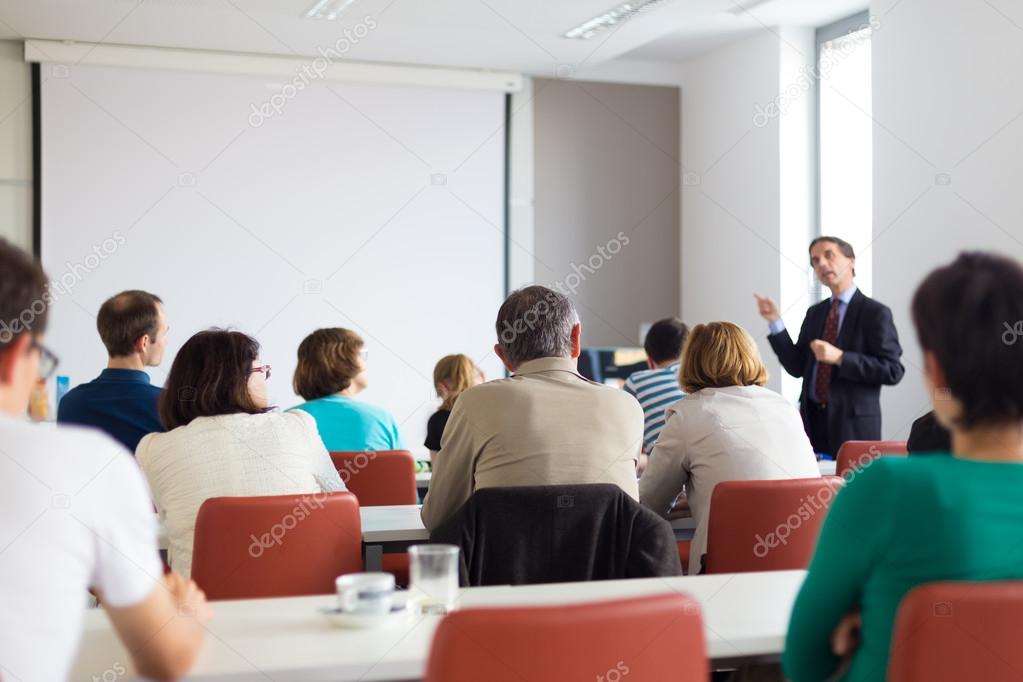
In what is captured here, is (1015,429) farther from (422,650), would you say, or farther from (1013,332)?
(422,650)

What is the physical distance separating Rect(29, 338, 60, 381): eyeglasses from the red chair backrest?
221cm

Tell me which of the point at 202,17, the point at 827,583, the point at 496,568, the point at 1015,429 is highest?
the point at 202,17

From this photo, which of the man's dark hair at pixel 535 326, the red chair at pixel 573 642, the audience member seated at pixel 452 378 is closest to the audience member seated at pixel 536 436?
the man's dark hair at pixel 535 326

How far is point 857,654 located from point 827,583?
0.13 meters

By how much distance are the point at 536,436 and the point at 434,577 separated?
714mm

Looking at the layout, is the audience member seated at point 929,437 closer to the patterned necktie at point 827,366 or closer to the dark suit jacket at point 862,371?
the dark suit jacket at point 862,371

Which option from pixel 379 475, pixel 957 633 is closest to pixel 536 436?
pixel 379 475

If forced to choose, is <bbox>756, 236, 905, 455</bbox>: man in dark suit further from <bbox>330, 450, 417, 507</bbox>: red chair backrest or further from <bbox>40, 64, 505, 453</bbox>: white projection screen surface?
<bbox>40, 64, 505, 453</bbox>: white projection screen surface

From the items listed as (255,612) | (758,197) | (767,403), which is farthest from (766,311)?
(255,612)

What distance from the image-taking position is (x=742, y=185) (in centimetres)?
727

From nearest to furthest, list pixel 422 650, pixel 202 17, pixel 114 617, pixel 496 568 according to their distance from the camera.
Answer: pixel 114 617, pixel 422 650, pixel 496 568, pixel 202 17

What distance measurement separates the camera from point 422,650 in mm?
1611

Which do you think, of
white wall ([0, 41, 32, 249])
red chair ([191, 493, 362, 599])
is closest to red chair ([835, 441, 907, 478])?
red chair ([191, 493, 362, 599])

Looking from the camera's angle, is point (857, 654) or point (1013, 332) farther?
point (857, 654)
